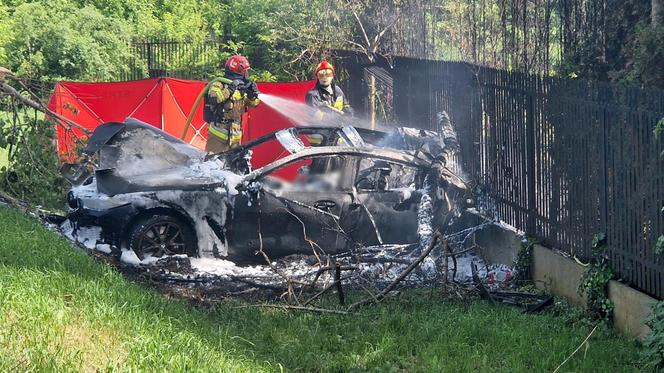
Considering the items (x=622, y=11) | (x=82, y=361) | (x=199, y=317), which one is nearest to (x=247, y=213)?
(x=199, y=317)

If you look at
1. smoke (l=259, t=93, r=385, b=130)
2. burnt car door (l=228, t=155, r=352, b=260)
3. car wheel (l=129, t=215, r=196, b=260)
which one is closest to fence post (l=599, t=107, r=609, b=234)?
burnt car door (l=228, t=155, r=352, b=260)

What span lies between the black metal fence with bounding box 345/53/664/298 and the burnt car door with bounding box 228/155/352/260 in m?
1.82

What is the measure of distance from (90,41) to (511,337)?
2042 cm

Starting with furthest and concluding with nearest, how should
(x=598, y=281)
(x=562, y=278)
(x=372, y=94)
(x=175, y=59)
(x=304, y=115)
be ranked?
(x=175, y=59) → (x=372, y=94) → (x=304, y=115) → (x=562, y=278) → (x=598, y=281)

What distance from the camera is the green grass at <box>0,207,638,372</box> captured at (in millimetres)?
6020

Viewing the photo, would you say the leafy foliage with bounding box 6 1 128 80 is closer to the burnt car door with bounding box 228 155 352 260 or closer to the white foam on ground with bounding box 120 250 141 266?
the white foam on ground with bounding box 120 250 141 266

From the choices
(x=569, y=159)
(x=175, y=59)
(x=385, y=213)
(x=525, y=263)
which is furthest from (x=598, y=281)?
(x=175, y=59)

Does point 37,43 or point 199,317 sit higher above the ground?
point 37,43

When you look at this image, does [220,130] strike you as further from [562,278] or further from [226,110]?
[562,278]

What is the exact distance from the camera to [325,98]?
15.4 m

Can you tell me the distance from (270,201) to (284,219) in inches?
9.3

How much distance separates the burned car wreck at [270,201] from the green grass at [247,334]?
1.71 metres

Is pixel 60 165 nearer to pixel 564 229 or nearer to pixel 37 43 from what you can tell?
pixel 564 229

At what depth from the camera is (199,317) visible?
26.1 feet
